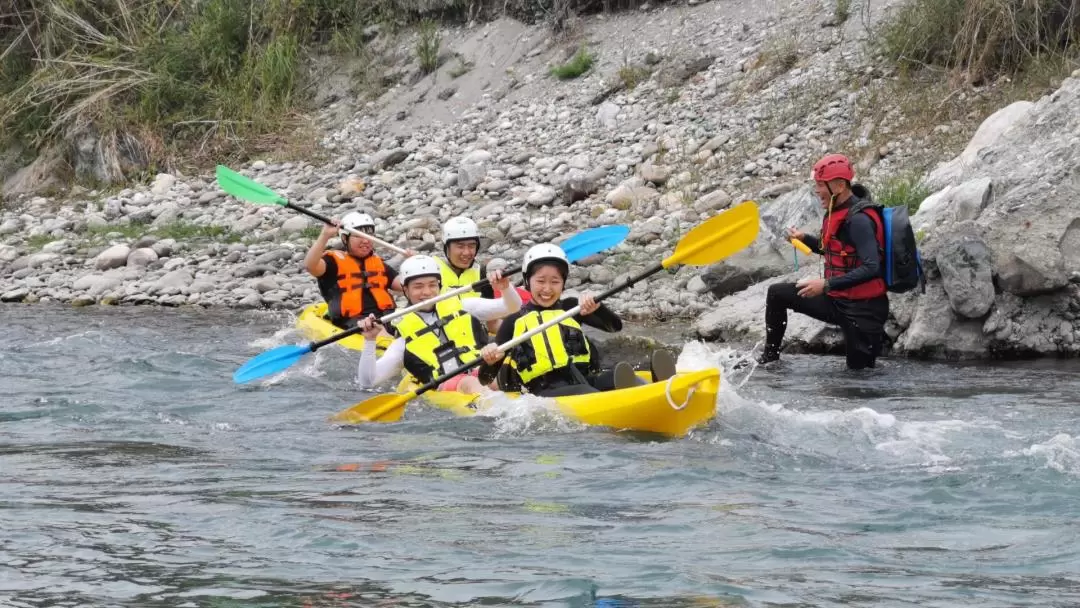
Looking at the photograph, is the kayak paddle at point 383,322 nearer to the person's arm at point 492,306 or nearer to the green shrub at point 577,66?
the person's arm at point 492,306

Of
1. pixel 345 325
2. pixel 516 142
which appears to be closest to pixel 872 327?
pixel 345 325

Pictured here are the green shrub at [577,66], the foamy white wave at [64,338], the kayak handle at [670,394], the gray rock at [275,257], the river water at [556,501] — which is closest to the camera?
the river water at [556,501]

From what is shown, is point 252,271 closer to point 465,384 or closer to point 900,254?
point 465,384

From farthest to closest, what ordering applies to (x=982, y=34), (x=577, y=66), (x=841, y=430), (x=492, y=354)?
(x=577, y=66), (x=982, y=34), (x=492, y=354), (x=841, y=430)

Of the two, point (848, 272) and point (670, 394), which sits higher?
point (848, 272)

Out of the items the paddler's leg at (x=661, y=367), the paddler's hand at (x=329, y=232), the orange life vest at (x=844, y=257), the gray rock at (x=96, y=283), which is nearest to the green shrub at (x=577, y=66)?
the gray rock at (x=96, y=283)

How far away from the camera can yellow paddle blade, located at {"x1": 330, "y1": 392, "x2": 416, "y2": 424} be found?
7.22 metres

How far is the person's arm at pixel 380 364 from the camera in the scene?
796 cm

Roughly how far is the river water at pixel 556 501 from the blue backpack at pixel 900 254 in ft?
1.81

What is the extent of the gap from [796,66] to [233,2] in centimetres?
801

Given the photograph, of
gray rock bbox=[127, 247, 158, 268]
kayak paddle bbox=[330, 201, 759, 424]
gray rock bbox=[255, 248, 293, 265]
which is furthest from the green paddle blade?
kayak paddle bbox=[330, 201, 759, 424]

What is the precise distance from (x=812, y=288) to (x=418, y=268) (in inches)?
91.4

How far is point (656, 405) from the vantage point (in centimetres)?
627

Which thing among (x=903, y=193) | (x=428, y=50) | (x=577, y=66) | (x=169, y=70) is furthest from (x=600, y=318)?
(x=169, y=70)
